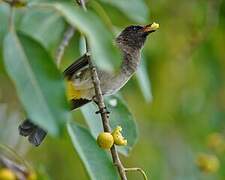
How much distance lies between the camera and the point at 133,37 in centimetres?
364

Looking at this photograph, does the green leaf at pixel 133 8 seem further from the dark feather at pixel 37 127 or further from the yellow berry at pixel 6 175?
the yellow berry at pixel 6 175

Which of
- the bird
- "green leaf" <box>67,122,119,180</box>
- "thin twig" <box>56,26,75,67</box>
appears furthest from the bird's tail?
"green leaf" <box>67,122,119,180</box>

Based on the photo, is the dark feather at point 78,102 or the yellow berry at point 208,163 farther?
the yellow berry at point 208,163

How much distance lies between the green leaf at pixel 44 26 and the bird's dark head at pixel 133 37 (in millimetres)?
292

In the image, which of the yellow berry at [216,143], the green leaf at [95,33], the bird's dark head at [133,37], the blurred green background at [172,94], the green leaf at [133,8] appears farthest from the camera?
the blurred green background at [172,94]

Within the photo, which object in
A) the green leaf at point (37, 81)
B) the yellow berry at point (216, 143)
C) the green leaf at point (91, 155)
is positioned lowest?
the yellow berry at point (216, 143)

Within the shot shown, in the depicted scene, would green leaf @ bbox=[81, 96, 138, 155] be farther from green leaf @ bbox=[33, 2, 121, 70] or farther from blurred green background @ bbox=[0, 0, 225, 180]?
blurred green background @ bbox=[0, 0, 225, 180]

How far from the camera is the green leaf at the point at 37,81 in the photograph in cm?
193

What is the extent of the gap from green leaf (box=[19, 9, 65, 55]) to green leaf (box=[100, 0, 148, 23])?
0.98 feet

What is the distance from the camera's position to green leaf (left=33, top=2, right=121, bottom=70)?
6.11 feet

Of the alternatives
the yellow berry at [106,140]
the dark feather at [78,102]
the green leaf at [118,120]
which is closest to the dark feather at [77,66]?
the dark feather at [78,102]

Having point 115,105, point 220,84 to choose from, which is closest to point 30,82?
point 115,105

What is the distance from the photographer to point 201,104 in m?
5.19

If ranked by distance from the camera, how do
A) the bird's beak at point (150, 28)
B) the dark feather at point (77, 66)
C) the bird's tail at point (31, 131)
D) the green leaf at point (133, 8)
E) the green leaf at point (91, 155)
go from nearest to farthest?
the green leaf at point (91, 155)
the bird's tail at point (31, 131)
the dark feather at point (77, 66)
the bird's beak at point (150, 28)
the green leaf at point (133, 8)
